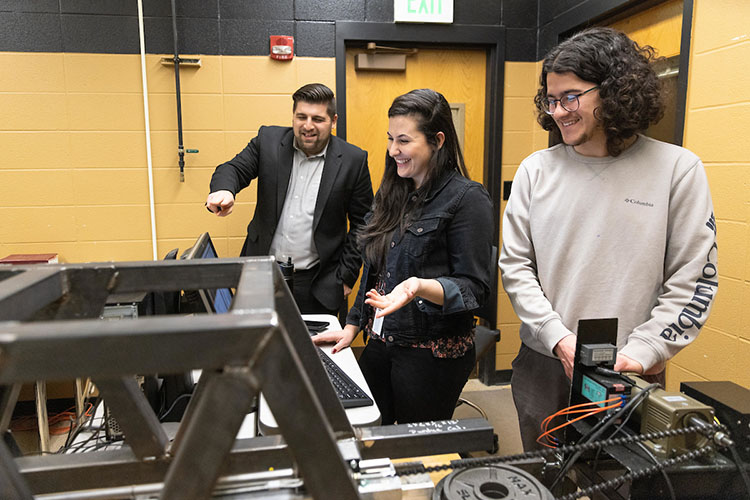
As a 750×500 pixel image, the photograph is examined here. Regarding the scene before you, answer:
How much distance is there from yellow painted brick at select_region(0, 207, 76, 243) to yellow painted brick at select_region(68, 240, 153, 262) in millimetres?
93

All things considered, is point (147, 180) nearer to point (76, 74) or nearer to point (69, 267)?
point (76, 74)

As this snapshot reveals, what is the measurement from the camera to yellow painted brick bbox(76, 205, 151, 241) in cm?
300

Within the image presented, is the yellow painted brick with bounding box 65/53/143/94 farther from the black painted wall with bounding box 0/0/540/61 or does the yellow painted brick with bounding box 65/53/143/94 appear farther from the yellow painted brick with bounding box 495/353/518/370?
the yellow painted brick with bounding box 495/353/518/370

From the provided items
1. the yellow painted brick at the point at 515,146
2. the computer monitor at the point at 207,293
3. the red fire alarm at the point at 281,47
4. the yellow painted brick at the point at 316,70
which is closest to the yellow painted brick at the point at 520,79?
the yellow painted brick at the point at 515,146

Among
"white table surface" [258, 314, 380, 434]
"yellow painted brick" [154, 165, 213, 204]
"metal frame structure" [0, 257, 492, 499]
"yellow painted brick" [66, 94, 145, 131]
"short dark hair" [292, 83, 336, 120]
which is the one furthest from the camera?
"yellow painted brick" [154, 165, 213, 204]

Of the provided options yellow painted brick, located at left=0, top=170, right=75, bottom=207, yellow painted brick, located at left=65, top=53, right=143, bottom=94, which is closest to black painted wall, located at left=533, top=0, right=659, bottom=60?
yellow painted brick, located at left=65, top=53, right=143, bottom=94

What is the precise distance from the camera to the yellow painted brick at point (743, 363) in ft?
6.41

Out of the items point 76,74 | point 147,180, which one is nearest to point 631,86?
point 147,180

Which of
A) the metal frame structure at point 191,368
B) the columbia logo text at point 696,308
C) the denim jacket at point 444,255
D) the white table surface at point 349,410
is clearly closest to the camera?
the metal frame structure at point 191,368

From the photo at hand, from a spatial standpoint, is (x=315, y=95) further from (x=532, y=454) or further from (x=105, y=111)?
(x=532, y=454)

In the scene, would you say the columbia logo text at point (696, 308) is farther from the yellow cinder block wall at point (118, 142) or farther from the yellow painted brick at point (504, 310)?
the yellow cinder block wall at point (118, 142)

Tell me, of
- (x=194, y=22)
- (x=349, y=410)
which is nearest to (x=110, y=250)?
(x=194, y=22)

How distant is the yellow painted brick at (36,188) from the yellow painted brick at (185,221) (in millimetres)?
498

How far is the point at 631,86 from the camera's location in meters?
1.28
